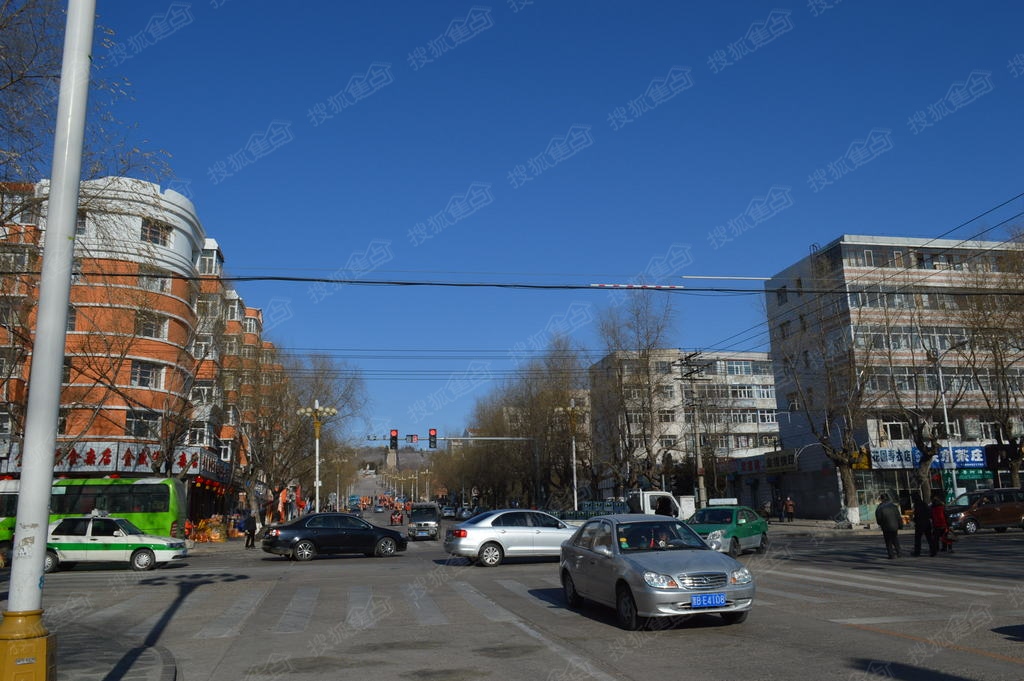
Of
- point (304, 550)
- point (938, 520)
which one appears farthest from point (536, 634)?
point (304, 550)

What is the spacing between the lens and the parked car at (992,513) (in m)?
33.0

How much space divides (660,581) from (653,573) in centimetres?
13

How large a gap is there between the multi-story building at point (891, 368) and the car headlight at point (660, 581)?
82.8 ft

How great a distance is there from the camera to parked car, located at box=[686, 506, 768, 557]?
23.8 m

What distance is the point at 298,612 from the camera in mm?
13008

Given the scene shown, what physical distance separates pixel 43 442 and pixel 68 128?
2.30m

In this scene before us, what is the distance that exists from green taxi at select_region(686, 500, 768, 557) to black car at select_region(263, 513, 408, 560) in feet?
33.8

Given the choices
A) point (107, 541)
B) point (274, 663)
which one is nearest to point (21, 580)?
point (274, 663)

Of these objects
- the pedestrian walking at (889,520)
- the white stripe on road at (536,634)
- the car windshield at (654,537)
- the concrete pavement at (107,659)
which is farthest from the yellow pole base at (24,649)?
the pedestrian walking at (889,520)

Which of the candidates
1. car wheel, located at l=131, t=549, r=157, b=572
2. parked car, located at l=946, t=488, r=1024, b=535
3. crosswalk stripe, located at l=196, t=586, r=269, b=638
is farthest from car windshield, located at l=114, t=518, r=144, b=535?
parked car, located at l=946, t=488, r=1024, b=535

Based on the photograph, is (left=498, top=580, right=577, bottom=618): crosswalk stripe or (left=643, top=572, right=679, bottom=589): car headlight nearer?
(left=643, top=572, right=679, bottom=589): car headlight

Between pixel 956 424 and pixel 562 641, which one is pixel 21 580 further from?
pixel 956 424

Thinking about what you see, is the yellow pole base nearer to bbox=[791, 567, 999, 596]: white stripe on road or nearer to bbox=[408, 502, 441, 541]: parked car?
bbox=[791, 567, 999, 596]: white stripe on road

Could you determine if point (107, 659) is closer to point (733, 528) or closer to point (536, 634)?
point (536, 634)
